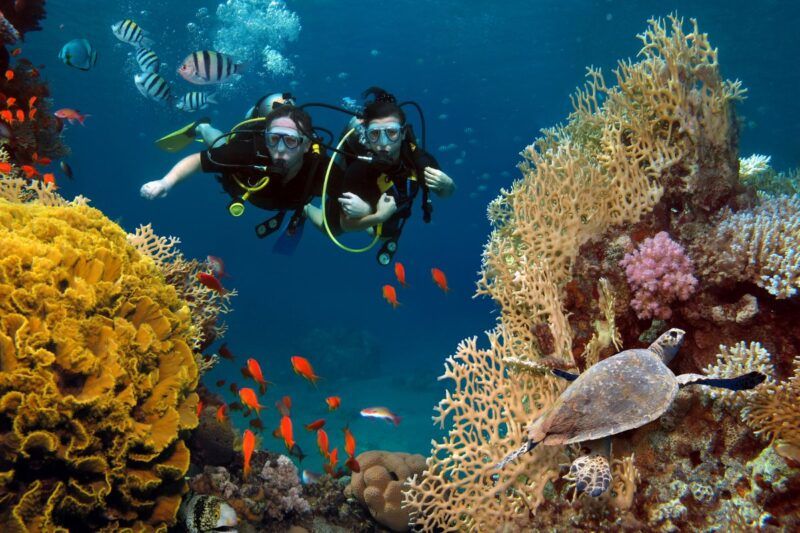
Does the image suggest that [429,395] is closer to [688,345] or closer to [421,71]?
[688,345]

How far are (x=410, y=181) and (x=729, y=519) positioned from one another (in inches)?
164

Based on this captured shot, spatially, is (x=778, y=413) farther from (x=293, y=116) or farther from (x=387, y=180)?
(x=293, y=116)

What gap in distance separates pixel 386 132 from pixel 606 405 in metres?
3.45

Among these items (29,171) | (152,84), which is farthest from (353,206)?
(152,84)

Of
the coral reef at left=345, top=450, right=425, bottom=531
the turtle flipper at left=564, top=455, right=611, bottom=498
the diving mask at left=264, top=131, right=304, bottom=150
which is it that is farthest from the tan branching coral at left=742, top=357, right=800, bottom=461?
the diving mask at left=264, top=131, right=304, bottom=150

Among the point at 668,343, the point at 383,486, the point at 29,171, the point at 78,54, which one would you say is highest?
the point at 78,54

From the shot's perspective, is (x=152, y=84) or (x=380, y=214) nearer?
(x=380, y=214)

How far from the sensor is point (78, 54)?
7316 mm

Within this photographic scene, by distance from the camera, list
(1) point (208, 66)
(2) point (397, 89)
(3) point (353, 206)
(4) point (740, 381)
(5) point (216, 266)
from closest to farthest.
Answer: (4) point (740, 381), (3) point (353, 206), (5) point (216, 266), (1) point (208, 66), (2) point (397, 89)

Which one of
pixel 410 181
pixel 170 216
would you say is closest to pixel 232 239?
pixel 170 216

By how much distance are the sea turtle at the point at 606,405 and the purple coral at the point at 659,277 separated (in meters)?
0.80

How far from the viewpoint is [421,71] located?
42.5 metres

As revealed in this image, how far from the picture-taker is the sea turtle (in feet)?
8.35

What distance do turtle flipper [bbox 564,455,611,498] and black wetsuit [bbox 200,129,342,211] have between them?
3.85 metres
